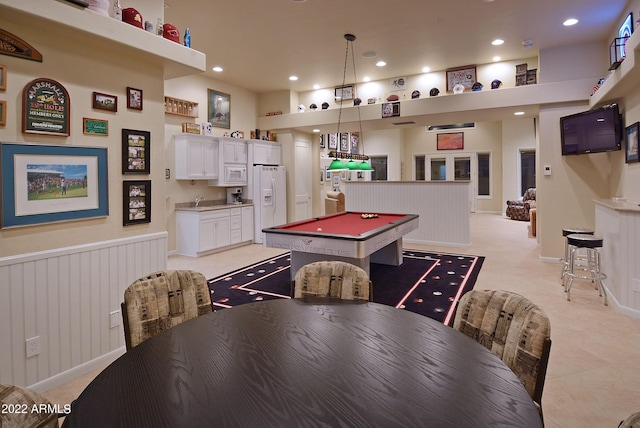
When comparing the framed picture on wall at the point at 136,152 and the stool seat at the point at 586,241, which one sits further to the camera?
the stool seat at the point at 586,241

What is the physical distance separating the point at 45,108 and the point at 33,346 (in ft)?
5.04

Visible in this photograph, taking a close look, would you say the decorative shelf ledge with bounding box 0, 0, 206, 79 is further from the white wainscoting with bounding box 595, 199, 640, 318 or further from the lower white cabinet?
the white wainscoting with bounding box 595, 199, 640, 318

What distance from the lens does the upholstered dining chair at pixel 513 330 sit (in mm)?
1277

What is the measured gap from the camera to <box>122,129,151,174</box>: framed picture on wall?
2.84 m

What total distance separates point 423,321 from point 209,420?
0.96m

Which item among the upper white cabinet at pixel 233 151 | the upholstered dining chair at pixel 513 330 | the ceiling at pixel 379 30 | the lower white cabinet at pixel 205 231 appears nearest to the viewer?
the upholstered dining chair at pixel 513 330

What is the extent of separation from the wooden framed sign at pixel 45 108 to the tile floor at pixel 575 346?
1.71 meters

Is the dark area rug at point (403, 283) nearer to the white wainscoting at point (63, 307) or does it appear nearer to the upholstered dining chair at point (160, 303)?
the white wainscoting at point (63, 307)

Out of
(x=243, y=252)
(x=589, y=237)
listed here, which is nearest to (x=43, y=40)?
(x=243, y=252)

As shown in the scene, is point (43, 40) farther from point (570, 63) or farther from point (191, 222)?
point (570, 63)

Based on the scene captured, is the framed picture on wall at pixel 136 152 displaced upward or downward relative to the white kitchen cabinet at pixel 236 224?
upward

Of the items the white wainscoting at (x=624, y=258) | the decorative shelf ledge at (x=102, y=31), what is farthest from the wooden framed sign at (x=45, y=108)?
the white wainscoting at (x=624, y=258)

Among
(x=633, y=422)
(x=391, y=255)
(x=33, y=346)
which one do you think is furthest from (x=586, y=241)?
(x=33, y=346)

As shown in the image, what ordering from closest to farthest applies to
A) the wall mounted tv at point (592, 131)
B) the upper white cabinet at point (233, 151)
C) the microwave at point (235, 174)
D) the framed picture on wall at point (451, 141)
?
the wall mounted tv at point (592, 131) → the upper white cabinet at point (233, 151) → the microwave at point (235, 174) → the framed picture on wall at point (451, 141)
